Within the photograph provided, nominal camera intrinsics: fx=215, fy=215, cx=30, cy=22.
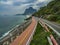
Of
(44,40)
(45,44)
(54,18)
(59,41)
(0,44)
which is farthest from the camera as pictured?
(54,18)

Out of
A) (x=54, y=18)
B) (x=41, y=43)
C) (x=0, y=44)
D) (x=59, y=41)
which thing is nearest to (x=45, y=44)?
(x=41, y=43)

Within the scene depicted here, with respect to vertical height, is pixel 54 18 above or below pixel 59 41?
below

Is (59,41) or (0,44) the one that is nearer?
(59,41)

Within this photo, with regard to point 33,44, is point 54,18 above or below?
below

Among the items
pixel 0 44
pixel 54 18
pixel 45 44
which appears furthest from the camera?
pixel 54 18

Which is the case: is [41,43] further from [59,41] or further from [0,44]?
[0,44]

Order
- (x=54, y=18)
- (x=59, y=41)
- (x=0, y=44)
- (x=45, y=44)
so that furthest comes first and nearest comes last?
(x=54, y=18)
(x=0, y=44)
(x=45, y=44)
(x=59, y=41)

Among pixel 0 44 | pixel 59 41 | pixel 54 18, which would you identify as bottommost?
pixel 54 18

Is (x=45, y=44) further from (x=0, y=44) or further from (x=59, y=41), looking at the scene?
(x=0, y=44)

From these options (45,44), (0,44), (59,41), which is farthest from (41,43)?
(0,44)
